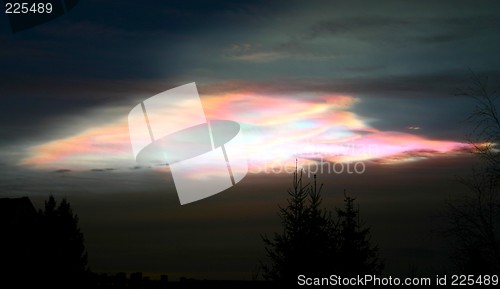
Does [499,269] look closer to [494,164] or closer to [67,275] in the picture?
[494,164]

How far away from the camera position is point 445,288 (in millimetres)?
27719

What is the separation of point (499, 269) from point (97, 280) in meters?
16.3

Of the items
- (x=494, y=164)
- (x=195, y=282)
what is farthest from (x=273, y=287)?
(x=494, y=164)

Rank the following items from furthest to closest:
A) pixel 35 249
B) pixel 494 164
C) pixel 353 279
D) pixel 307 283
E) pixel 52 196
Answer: pixel 52 196 → pixel 35 249 → pixel 353 279 → pixel 307 283 → pixel 494 164

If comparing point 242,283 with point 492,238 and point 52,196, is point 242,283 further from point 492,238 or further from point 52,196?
point 52,196

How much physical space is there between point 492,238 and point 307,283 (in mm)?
9610

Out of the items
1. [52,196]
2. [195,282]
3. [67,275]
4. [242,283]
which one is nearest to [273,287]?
[242,283]

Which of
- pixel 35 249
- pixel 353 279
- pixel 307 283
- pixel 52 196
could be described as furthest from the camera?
pixel 52 196

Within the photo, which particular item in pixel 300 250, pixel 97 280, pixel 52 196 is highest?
pixel 52 196

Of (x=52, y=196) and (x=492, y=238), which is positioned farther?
(x=52, y=196)

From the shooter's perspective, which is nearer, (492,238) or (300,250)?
(492,238)

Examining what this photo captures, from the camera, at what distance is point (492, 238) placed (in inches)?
647

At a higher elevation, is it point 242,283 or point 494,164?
point 494,164

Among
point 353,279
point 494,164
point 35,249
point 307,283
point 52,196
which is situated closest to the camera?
point 494,164
